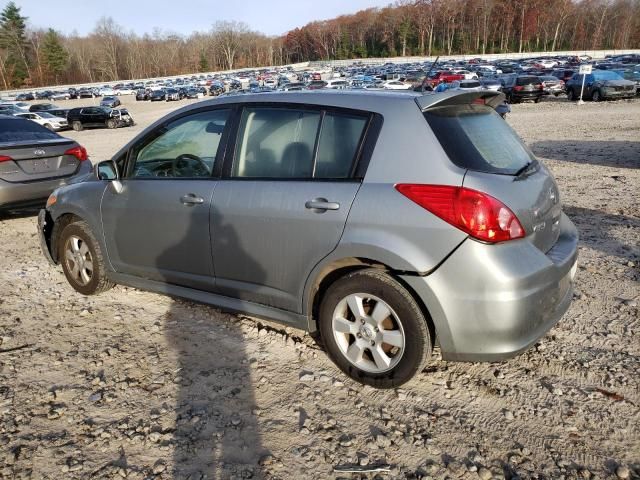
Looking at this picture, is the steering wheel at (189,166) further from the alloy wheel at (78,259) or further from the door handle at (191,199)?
the alloy wheel at (78,259)

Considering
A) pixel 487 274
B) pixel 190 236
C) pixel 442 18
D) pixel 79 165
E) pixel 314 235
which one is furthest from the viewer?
pixel 442 18

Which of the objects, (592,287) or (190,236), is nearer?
(190,236)

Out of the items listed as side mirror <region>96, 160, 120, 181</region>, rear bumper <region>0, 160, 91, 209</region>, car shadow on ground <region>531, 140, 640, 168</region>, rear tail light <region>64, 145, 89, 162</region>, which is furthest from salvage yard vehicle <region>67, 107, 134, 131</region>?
side mirror <region>96, 160, 120, 181</region>

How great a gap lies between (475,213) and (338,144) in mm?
946

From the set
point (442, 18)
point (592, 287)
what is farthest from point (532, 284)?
point (442, 18)

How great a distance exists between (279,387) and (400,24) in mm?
133407

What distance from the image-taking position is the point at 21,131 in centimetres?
694

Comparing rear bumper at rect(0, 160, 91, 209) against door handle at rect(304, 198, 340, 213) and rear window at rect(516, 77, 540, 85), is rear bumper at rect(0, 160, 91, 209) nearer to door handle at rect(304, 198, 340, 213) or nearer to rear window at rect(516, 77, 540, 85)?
door handle at rect(304, 198, 340, 213)

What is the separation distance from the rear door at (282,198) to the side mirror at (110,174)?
1082 mm

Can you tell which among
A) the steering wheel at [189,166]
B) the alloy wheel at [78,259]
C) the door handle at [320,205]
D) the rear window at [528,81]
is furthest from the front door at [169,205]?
the rear window at [528,81]

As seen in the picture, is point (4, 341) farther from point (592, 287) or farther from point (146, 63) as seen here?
point (146, 63)

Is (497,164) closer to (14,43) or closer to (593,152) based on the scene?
(593,152)

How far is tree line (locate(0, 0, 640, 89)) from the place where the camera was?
99875 millimetres

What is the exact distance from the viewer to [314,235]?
293cm
